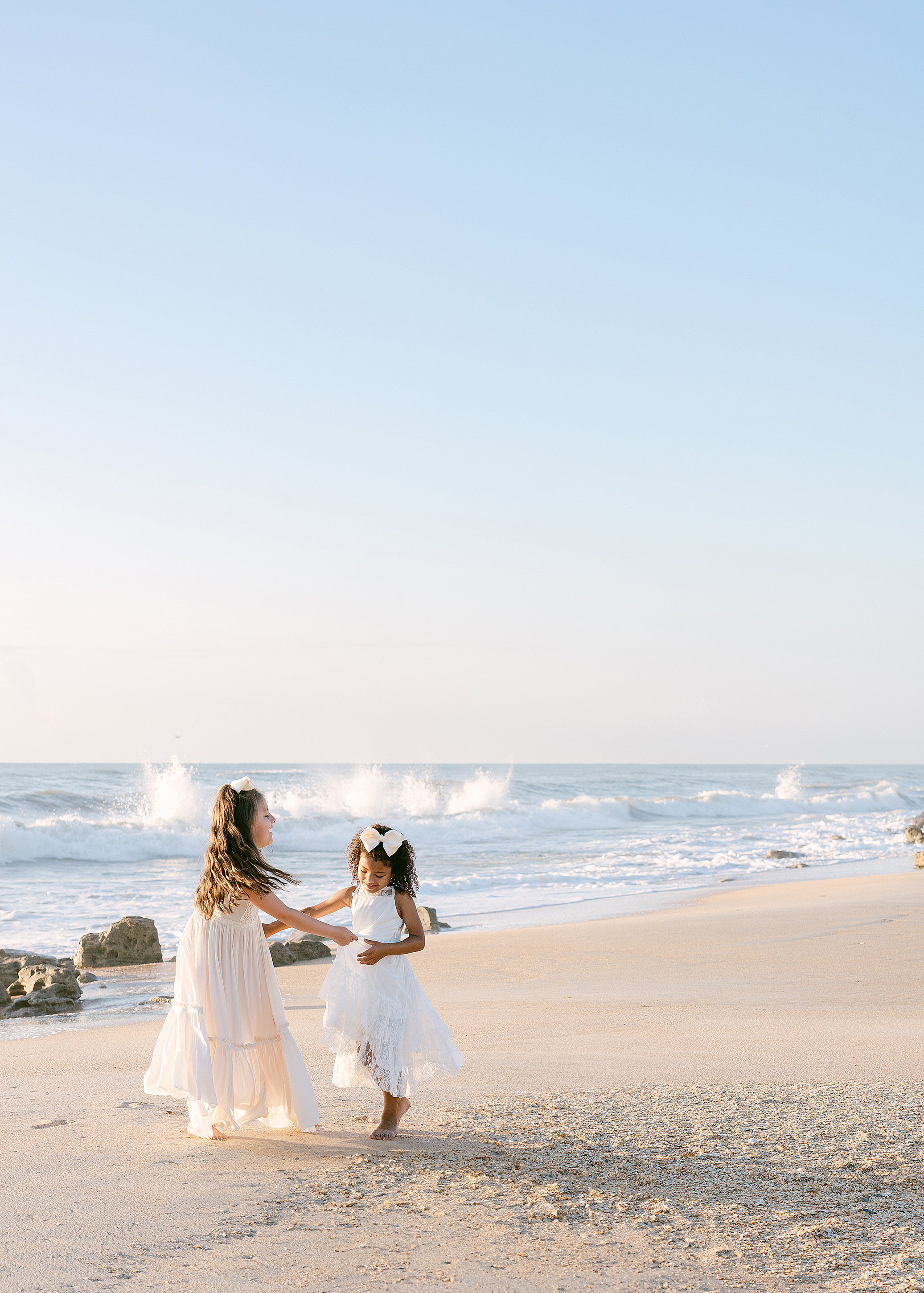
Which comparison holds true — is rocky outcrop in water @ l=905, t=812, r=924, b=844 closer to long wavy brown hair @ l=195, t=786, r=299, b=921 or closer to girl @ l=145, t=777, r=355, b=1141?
girl @ l=145, t=777, r=355, b=1141

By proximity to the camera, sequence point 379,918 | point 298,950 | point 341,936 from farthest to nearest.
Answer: point 298,950 → point 379,918 → point 341,936

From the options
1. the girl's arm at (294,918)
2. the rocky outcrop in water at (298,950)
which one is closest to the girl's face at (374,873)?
the girl's arm at (294,918)

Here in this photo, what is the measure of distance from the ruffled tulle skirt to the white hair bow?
0.36m

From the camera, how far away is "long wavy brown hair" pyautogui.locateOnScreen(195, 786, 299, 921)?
13.6 feet

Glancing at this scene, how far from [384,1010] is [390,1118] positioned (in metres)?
0.43

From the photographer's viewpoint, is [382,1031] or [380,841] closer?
[382,1031]

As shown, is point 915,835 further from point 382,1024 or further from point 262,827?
point 262,827

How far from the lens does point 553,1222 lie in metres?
3.30

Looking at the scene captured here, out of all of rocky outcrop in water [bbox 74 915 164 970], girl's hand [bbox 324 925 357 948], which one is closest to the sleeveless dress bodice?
girl's hand [bbox 324 925 357 948]

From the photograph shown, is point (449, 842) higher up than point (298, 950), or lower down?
lower down

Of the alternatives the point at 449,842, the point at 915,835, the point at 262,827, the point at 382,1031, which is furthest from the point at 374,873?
the point at 915,835

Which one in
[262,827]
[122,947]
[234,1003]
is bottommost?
[122,947]

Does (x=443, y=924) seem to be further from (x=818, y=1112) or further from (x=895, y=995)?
(x=818, y=1112)

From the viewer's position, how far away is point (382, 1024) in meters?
4.11
